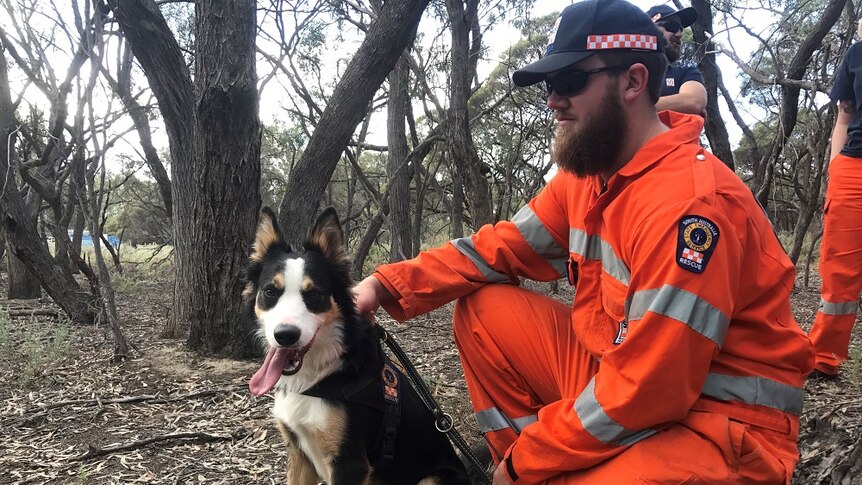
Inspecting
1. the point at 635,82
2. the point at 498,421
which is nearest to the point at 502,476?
the point at 498,421

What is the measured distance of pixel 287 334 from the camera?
2.31 metres

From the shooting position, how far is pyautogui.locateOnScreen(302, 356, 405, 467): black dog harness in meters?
2.38

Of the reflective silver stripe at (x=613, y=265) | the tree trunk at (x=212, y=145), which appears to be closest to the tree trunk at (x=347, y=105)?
the tree trunk at (x=212, y=145)

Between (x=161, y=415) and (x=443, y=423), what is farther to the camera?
(x=161, y=415)

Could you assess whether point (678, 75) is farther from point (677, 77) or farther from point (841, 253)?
point (841, 253)

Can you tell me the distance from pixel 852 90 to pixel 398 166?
5.90 metres

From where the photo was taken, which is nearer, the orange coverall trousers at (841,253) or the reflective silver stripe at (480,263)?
the reflective silver stripe at (480,263)

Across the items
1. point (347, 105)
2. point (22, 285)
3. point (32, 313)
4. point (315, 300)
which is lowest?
point (32, 313)

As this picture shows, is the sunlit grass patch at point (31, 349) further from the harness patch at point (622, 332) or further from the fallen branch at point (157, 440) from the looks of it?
the harness patch at point (622, 332)

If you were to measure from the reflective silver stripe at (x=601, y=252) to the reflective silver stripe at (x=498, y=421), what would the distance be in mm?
815

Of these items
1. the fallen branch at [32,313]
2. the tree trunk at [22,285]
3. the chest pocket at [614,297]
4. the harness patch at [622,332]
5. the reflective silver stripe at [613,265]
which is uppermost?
the reflective silver stripe at [613,265]

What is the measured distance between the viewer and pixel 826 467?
2.29m

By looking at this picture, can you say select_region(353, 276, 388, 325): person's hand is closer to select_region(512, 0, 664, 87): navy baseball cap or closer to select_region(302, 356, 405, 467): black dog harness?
select_region(302, 356, 405, 467): black dog harness

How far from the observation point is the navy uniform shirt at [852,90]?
3.48m
